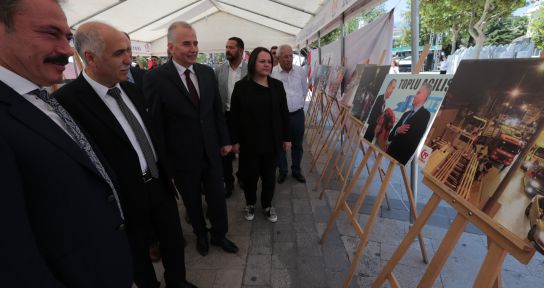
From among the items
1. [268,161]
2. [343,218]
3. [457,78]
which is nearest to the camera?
[457,78]

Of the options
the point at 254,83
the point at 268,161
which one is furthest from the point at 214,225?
the point at 254,83

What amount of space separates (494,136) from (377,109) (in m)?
0.99

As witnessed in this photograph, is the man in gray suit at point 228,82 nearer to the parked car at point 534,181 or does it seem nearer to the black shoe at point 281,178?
the black shoe at point 281,178

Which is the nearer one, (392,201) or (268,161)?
(268,161)

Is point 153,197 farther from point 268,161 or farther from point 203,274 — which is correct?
point 268,161

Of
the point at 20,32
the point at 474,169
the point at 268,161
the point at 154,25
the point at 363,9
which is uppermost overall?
the point at 154,25

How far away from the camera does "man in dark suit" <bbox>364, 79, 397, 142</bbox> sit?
1867 millimetres

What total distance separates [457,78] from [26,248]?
1.66 m

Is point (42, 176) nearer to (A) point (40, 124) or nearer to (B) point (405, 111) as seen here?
(A) point (40, 124)

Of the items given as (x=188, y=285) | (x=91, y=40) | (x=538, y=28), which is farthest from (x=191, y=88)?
(x=538, y=28)

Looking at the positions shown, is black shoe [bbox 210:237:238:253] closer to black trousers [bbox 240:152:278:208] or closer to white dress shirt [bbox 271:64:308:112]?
black trousers [bbox 240:152:278:208]

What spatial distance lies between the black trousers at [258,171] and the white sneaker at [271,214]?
0.24 feet

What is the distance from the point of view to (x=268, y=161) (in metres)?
2.62

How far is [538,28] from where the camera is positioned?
1044 cm
